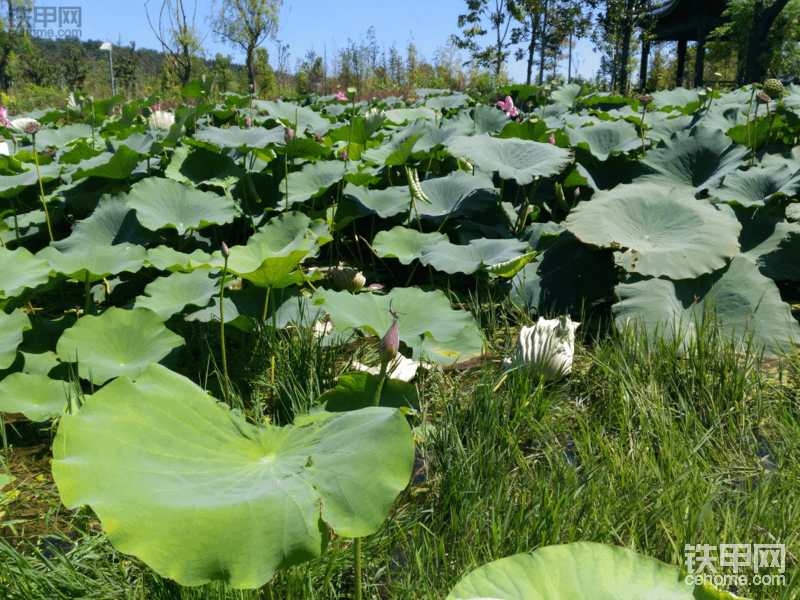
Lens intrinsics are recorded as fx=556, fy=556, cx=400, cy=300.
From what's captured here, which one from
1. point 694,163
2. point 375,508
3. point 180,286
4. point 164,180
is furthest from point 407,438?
point 694,163

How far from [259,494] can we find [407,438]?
22 cm

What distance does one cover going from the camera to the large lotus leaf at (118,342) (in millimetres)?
1454

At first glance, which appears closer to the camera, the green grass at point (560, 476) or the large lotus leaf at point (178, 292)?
the green grass at point (560, 476)

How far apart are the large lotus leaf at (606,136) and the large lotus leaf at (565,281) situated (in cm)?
75

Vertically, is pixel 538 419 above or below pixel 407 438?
below

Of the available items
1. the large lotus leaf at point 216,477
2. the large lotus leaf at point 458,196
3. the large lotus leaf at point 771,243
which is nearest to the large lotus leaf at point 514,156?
the large lotus leaf at point 458,196

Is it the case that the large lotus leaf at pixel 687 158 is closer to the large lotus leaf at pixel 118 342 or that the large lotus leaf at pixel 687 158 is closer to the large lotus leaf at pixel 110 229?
the large lotus leaf at pixel 118 342

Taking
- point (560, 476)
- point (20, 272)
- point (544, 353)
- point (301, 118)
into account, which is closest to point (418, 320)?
point (544, 353)

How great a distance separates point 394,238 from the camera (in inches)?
87.4

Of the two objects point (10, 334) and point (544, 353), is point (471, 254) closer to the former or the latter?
point (544, 353)

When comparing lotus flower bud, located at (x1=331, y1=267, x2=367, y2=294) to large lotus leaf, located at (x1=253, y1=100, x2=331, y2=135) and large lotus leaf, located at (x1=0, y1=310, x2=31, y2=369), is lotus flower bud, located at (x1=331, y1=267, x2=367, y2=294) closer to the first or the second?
large lotus leaf, located at (x1=0, y1=310, x2=31, y2=369)

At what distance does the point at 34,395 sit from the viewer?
1.45m

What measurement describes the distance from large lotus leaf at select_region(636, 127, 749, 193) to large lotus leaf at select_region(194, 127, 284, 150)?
1682 mm

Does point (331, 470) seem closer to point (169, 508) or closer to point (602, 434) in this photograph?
point (169, 508)
